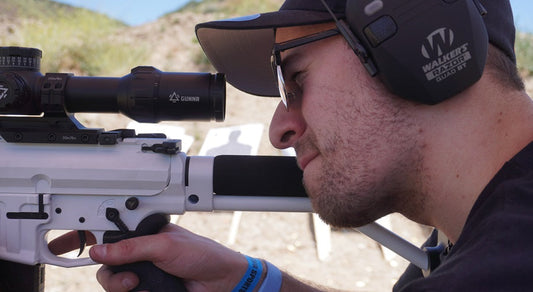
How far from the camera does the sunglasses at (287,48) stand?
129 cm

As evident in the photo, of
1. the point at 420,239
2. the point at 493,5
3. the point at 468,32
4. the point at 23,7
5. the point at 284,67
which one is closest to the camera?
the point at 468,32

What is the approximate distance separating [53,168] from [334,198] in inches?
35.9

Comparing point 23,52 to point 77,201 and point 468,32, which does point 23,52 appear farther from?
point 468,32

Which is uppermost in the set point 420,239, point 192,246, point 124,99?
point 124,99

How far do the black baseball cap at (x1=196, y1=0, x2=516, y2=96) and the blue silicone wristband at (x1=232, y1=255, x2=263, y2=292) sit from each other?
626mm

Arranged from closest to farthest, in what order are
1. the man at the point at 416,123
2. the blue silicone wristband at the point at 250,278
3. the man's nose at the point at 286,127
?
1. the man at the point at 416,123
2. the man's nose at the point at 286,127
3. the blue silicone wristband at the point at 250,278

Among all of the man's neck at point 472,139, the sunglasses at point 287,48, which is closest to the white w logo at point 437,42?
the man's neck at point 472,139

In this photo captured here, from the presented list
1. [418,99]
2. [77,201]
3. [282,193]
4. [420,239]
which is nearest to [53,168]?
[77,201]

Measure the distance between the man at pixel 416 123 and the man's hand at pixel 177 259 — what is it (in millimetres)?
482

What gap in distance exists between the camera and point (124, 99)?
1675 mm

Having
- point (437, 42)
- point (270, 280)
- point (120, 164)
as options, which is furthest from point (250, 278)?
point (437, 42)

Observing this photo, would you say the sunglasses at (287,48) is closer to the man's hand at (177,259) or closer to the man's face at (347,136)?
the man's face at (347,136)

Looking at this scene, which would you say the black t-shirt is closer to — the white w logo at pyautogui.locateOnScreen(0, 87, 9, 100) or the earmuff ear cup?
the earmuff ear cup

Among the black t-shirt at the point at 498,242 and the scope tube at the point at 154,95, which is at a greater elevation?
the scope tube at the point at 154,95
